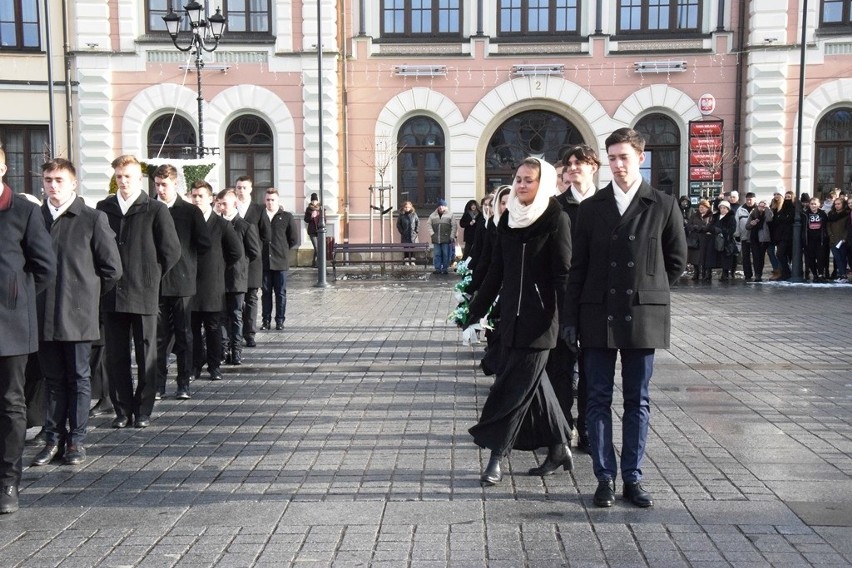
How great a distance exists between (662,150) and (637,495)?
2295 centimetres

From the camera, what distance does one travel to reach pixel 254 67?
26.8 metres

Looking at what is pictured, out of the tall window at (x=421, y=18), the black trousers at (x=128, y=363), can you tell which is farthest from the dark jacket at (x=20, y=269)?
→ the tall window at (x=421, y=18)

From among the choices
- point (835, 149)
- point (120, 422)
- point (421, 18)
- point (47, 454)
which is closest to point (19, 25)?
point (421, 18)

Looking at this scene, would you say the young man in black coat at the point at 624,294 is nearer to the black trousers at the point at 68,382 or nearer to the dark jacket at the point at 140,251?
the black trousers at the point at 68,382

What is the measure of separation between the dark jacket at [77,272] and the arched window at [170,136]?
69.0ft

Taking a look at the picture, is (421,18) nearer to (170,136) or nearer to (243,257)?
(170,136)

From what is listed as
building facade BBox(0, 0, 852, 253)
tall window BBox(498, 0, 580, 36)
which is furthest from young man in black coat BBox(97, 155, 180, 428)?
tall window BBox(498, 0, 580, 36)

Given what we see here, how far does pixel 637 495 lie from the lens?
5402mm

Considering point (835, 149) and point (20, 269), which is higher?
point (835, 149)

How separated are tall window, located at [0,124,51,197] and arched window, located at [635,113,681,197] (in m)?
16.7

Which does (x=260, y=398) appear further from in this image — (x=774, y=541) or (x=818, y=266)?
(x=818, y=266)

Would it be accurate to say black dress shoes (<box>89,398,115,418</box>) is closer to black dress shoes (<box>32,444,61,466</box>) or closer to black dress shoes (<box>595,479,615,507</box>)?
black dress shoes (<box>32,444,61,466</box>)

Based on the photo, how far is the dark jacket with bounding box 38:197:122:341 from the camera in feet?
20.9

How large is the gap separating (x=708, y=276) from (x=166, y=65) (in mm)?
15685
